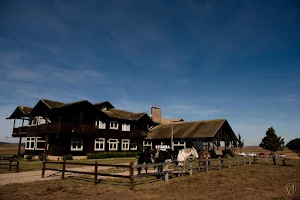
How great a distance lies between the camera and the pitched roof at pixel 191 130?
3603cm

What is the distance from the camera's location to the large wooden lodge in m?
30.8

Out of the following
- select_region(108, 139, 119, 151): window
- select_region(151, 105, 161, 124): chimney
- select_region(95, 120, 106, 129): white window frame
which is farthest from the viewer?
select_region(151, 105, 161, 124): chimney

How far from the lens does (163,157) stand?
1563cm

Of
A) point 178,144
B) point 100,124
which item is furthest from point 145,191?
point 178,144

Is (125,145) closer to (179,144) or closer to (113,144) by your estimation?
(113,144)

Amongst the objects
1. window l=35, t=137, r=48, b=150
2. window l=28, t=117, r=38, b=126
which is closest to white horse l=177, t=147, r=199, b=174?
window l=35, t=137, r=48, b=150

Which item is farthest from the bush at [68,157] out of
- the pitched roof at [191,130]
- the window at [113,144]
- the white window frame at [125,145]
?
the pitched roof at [191,130]

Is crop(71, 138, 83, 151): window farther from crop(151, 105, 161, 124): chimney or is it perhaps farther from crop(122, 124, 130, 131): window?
crop(151, 105, 161, 124): chimney

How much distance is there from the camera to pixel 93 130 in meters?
31.9

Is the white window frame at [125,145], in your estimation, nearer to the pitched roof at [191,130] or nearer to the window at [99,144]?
the window at [99,144]

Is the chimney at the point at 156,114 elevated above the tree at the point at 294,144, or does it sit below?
above

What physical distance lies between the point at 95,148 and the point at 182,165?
22.4m

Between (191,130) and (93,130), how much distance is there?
55.3 feet

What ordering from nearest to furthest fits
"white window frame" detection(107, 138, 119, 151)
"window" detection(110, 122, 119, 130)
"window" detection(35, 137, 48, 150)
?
"window" detection(35, 137, 48, 150) < "white window frame" detection(107, 138, 119, 151) < "window" detection(110, 122, 119, 130)
